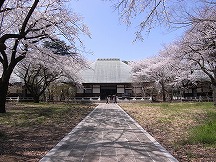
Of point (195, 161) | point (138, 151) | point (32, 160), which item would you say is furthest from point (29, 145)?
point (195, 161)

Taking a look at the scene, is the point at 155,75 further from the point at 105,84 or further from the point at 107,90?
the point at 107,90

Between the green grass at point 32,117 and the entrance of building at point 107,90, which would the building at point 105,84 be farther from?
the green grass at point 32,117

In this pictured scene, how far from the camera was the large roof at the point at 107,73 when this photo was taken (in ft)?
147

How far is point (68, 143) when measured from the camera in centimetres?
759

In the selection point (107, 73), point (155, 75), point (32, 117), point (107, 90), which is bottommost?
point (32, 117)

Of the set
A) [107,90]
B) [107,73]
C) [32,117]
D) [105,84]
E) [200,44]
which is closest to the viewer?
[32,117]

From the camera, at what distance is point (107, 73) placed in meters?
46.8

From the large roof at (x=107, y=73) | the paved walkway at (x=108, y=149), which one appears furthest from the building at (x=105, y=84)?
the paved walkway at (x=108, y=149)

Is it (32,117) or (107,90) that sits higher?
(107,90)

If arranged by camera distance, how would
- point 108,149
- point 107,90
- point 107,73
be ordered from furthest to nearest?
point 107,73, point 107,90, point 108,149

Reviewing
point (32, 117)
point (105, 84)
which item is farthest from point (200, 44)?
point (105, 84)

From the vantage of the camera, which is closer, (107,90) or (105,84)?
(105,84)

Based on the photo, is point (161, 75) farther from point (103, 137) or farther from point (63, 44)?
point (103, 137)

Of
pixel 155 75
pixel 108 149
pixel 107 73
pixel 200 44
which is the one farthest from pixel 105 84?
pixel 108 149
